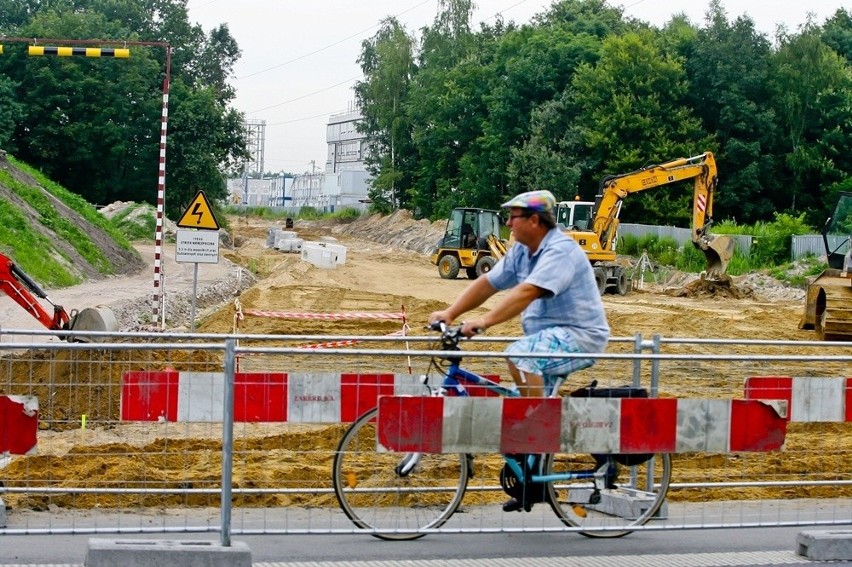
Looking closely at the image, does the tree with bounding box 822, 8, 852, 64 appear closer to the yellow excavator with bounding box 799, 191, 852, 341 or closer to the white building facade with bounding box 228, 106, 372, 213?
the yellow excavator with bounding box 799, 191, 852, 341

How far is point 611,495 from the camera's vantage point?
7715 mm

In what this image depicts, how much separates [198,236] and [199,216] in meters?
0.32

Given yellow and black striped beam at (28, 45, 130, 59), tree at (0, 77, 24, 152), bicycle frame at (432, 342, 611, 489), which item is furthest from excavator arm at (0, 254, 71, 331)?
tree at (0, 77, 24, 152)

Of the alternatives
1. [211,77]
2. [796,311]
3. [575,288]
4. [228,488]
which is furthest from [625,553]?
[211,77]

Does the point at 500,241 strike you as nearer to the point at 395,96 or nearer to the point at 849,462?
the point at 849,462

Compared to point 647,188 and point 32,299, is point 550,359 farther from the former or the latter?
point 647,188

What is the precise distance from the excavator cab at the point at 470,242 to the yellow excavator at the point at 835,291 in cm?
1679

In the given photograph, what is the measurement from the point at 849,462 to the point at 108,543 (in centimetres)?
599

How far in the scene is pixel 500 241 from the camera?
1690 inches

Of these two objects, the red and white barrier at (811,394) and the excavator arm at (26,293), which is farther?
the excavator arm at (26,293)

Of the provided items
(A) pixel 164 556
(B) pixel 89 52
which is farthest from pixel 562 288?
(B) pixel 89 52

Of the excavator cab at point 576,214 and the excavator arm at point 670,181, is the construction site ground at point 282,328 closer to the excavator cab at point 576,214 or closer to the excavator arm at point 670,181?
the excavator arm at point 670,181

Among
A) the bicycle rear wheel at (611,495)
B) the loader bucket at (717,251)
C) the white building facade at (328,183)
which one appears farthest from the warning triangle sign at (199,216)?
the white building facade at (328,183)

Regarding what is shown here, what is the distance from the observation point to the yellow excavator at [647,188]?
120 feet
